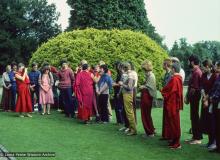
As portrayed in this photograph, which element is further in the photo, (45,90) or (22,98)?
(45,90)

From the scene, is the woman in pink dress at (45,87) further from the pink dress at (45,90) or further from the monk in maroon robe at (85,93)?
the monk in maroon robe at (85,93)

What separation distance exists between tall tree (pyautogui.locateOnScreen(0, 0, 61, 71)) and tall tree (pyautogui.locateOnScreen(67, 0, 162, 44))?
31.1m

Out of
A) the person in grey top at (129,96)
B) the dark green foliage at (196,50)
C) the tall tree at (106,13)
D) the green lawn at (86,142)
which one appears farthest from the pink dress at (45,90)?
the dark green foliage at (196,50)

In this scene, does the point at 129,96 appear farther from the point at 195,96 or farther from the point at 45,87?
the point at 45,87

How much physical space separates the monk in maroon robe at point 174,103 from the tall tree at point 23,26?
54544mm

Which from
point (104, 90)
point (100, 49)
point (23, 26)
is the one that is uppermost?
point (23, 26)

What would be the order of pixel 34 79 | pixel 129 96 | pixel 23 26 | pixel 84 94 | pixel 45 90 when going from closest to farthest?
1. pixel 129 96
2. pixel 84 94
3. pixel 45 90
4. pixel 34 79
5. pixel 23 26

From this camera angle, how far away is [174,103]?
40.9 ft

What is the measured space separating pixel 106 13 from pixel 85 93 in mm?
19377

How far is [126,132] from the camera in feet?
49.0

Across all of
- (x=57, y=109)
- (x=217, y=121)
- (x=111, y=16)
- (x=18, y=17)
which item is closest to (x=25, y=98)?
(x=57, y=109)

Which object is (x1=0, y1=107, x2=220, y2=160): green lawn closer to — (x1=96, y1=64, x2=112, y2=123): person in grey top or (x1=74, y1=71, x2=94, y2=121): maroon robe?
(x1=74, y1=71, x2=94, y2=121): maroon robe

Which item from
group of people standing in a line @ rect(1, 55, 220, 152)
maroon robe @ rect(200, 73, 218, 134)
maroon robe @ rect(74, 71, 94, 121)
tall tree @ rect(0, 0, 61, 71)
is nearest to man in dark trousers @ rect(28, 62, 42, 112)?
group of people standing in a line @ rect(1, 55, 220, 152)

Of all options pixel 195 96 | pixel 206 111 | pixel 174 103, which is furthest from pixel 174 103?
pixel 206 111
